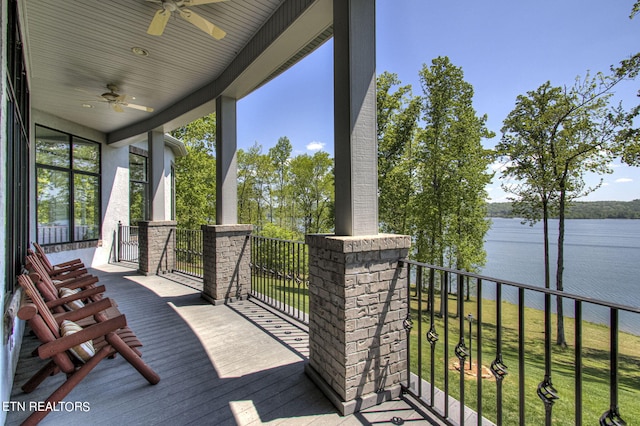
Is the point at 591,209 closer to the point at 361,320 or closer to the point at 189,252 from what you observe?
the point at 361,320

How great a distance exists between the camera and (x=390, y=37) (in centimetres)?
784

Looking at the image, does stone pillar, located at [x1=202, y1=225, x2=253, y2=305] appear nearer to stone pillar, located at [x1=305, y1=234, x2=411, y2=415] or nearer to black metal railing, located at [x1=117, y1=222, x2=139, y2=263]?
stone pillar, located at [x1=305, y1=234, x2=411, y2=415]

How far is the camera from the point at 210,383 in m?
2.41

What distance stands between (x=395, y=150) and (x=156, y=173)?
1091cm

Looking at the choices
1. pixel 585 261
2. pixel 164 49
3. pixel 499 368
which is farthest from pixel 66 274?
pixel 585 261

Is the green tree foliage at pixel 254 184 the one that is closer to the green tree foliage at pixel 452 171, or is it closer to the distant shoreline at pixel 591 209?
the green tree foliage at pixel 452 171

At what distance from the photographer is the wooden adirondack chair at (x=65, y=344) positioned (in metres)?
1.90

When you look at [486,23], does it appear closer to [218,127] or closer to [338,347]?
[218,127]

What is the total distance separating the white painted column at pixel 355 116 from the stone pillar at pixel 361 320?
23 cm

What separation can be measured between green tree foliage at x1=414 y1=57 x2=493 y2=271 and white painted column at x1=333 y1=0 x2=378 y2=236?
11110mm

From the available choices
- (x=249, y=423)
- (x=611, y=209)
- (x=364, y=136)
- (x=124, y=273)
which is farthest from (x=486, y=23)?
(x=124, y=273)

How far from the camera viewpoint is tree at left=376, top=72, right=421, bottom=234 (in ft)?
45.9

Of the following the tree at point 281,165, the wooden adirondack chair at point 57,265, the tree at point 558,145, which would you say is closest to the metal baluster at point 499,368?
the wooden adirondack chair at point 57,265

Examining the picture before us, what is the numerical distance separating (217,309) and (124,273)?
4023 mm
